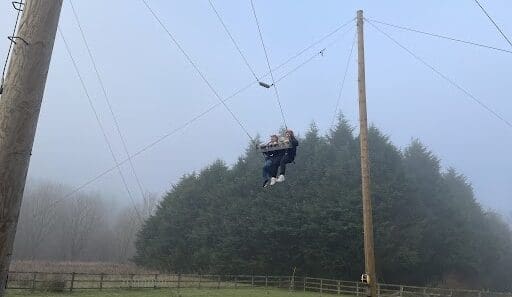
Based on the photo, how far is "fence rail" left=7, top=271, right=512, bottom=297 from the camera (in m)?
20.4

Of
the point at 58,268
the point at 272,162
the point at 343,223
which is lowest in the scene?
the point at 58,268

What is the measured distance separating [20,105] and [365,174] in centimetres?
872

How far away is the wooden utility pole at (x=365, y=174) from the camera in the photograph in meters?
10.2

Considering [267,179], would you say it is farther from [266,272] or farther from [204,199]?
[204,199]

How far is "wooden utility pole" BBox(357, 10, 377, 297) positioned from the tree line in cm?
2552

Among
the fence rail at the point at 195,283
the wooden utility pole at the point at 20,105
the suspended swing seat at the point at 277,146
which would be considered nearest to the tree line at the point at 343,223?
the fence rail at the point at 195,283

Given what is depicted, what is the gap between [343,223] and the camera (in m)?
36.5

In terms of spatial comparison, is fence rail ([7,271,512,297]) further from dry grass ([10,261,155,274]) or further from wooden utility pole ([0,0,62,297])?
wooden utility pole ([0,0,62,297])

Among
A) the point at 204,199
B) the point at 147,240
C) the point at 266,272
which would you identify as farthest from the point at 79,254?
the point at 266,272

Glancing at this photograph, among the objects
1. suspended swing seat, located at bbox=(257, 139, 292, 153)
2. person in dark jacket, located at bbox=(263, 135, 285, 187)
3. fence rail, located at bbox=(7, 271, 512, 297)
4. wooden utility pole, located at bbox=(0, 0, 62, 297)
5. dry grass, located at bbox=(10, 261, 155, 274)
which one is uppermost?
suspended swing seat, located at bbox=(257, 139, 292, 153)

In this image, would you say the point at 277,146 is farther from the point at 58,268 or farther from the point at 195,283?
the point at 58,268

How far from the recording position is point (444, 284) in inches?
1601

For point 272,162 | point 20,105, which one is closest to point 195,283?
point 272,162

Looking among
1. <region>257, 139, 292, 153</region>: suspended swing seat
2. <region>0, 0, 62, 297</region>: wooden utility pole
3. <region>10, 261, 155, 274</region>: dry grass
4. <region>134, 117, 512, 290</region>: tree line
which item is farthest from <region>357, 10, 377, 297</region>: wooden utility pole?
<region>134, 117, 512, 290</region>: tree line
